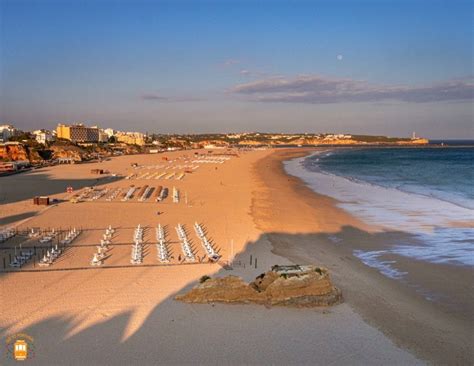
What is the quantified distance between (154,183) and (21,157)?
101 ft

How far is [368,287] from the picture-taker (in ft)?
43.9

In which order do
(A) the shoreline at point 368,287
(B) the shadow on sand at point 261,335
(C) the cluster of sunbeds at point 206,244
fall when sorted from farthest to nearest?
(C) the cluster of sunbeds at point 206,244 < (A) the shoreline at point 368,287 < (B) the shadow on sand at point 261,335

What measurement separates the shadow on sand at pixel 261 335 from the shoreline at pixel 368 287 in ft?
0.10

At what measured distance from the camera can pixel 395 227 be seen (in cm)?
2230

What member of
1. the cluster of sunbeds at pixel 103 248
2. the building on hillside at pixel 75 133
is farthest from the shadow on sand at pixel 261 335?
the building on hillside at pixel 75 133

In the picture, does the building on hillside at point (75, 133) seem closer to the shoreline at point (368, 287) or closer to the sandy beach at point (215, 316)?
the shoreline at point (368, 287)

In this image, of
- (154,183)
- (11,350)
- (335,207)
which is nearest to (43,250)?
(11,350)

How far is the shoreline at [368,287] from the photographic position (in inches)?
395

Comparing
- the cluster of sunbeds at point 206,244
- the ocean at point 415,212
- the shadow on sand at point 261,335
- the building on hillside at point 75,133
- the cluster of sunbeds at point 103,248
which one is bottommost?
the ocean at point 415,212

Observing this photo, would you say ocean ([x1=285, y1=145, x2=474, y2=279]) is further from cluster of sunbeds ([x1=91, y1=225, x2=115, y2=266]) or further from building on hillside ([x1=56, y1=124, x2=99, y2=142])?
building on hillside ([x1=56, y1=124, x2=99, y2=142])

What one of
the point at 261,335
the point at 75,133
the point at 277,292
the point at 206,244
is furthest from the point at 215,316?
the point at 75,133

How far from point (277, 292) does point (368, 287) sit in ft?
10.4

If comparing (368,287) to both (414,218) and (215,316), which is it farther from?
(414,218)

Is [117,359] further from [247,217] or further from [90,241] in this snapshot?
[247,217]
